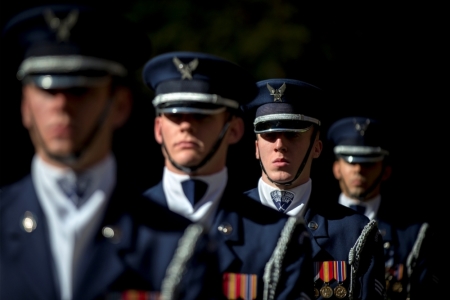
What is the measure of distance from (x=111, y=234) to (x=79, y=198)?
0.72 feet

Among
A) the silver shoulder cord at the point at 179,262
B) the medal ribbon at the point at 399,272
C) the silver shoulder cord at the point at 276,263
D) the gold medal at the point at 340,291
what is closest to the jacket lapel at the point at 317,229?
the gold medal at the point at 340,291

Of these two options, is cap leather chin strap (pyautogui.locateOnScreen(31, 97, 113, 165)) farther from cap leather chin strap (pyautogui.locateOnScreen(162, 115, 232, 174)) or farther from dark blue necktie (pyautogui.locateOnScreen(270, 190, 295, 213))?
dark blue necktie (pyautogui.locateOnScreen(270, 190, 295, 213))

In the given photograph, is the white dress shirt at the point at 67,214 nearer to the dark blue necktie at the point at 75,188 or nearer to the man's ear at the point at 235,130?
the dark blue necktie at the point at 75,188

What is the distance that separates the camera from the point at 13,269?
3.72 meters

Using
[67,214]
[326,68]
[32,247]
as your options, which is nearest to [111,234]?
[67,214]

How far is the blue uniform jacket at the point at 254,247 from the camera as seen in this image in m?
4.78

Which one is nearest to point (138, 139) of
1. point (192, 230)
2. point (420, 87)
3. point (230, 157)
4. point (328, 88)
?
point (230, 157)

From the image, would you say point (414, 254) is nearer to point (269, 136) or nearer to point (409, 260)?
point (409, 260)

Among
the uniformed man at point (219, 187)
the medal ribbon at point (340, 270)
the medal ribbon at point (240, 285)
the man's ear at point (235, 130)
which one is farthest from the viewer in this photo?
the medal ribbon at point (340, 270)

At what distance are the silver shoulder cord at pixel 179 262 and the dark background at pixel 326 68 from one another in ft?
9.10

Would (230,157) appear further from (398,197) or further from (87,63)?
(87,63)

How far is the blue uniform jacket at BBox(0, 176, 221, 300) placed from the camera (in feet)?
12.1

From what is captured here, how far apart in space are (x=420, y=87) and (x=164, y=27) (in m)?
4.02

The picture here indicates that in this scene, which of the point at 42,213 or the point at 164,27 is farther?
the point at 164,27
